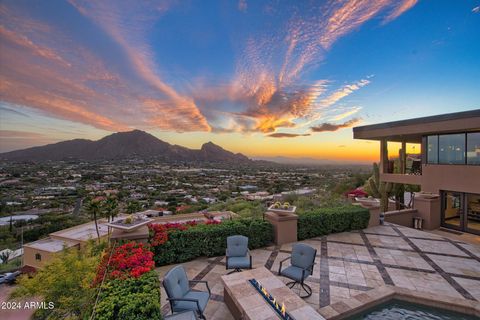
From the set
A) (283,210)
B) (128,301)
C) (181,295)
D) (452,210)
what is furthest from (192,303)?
(452,210)

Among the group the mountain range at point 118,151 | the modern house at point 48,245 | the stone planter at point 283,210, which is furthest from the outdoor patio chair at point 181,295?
the mountain range at point 118,151

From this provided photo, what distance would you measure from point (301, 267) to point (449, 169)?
10940 millimetres

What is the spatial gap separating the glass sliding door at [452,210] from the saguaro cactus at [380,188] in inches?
133

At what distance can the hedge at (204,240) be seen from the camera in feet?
19.6

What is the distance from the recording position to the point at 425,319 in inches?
158

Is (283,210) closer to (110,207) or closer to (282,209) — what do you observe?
(282,209)

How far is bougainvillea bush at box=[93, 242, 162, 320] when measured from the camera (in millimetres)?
2615

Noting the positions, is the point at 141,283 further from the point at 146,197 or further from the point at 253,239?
the point at 146,197

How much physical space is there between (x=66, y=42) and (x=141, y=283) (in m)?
10.7

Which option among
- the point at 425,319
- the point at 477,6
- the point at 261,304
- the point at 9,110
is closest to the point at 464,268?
the point at 425,319

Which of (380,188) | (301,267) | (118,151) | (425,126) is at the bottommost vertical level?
(301,267)

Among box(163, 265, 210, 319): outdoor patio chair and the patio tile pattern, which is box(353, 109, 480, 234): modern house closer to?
the patio tile pattern

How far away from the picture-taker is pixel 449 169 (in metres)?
10.8

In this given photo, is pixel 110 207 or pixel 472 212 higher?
pixel 110 207
